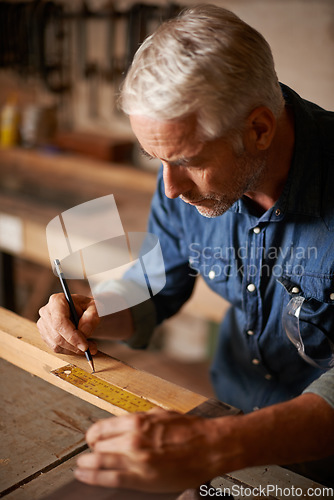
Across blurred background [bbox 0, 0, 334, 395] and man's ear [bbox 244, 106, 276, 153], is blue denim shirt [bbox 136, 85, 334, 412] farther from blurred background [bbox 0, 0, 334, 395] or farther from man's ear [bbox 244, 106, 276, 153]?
blurred background [bbox 0, 0, 334, 395]

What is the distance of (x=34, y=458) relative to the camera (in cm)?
115

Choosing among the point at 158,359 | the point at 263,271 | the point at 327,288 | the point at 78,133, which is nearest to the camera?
the point at 327,288

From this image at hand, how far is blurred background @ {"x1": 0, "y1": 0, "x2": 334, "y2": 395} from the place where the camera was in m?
2.86

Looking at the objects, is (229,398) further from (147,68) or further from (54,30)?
(54,30)

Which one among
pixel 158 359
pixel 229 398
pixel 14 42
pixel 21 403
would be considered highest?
pixel 14 42

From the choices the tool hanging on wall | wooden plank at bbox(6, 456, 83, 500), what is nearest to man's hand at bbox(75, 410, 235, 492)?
wooden plank at bbox(6, 456, 83, 500)

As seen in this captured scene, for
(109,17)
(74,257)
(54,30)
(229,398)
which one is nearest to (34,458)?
(74,257)

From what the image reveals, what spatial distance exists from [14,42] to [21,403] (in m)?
3.01

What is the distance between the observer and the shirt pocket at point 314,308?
133 centimetres

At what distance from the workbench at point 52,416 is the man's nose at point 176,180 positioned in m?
0.43

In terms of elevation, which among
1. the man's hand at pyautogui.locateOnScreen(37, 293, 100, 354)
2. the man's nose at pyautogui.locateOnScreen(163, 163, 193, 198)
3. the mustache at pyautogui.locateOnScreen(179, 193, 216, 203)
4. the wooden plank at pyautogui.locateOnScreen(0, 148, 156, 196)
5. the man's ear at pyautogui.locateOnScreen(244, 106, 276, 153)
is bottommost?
the wooden plank at pyautogui.locateOnScreen(0, 148, 156, 196)

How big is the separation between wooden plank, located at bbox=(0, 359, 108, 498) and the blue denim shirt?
16.7 inches

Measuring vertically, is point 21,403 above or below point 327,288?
below

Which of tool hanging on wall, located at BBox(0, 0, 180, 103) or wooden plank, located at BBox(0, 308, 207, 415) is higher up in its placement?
tool hanging on wall, located at BBox(0, 0, 180, 103)
